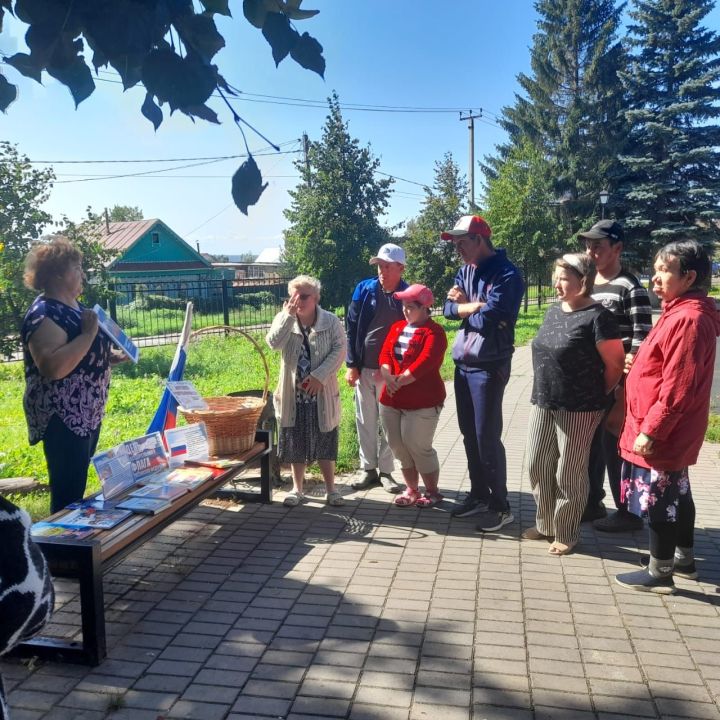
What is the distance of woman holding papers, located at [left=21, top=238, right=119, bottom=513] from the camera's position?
12.0 ft

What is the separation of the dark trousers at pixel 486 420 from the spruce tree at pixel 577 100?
3339 cm

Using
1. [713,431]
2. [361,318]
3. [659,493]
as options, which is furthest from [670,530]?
[713,431]

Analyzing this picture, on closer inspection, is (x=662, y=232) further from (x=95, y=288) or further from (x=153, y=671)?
(x=153, y=671)

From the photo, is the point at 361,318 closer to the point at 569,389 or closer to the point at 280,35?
the point at 569,389

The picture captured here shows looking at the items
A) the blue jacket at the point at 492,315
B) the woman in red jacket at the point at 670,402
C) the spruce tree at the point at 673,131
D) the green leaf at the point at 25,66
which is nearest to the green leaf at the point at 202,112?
the green leaf at the point at 25,66

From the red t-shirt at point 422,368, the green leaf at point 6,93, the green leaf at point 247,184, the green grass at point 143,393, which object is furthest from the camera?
the green grass at point 143,393

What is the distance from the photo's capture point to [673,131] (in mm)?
32344

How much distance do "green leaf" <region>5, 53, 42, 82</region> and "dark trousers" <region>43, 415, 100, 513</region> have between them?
239 cm

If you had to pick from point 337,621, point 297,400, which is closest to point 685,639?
point 337,621

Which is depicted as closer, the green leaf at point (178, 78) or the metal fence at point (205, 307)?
the green leaf at point (178, 78)

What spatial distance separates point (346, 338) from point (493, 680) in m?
2.91

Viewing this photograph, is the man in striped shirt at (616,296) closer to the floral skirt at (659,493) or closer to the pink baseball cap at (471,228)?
the pink baseball cap at (471,228)

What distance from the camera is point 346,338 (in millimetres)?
5336

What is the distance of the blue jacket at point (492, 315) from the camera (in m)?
4.54
